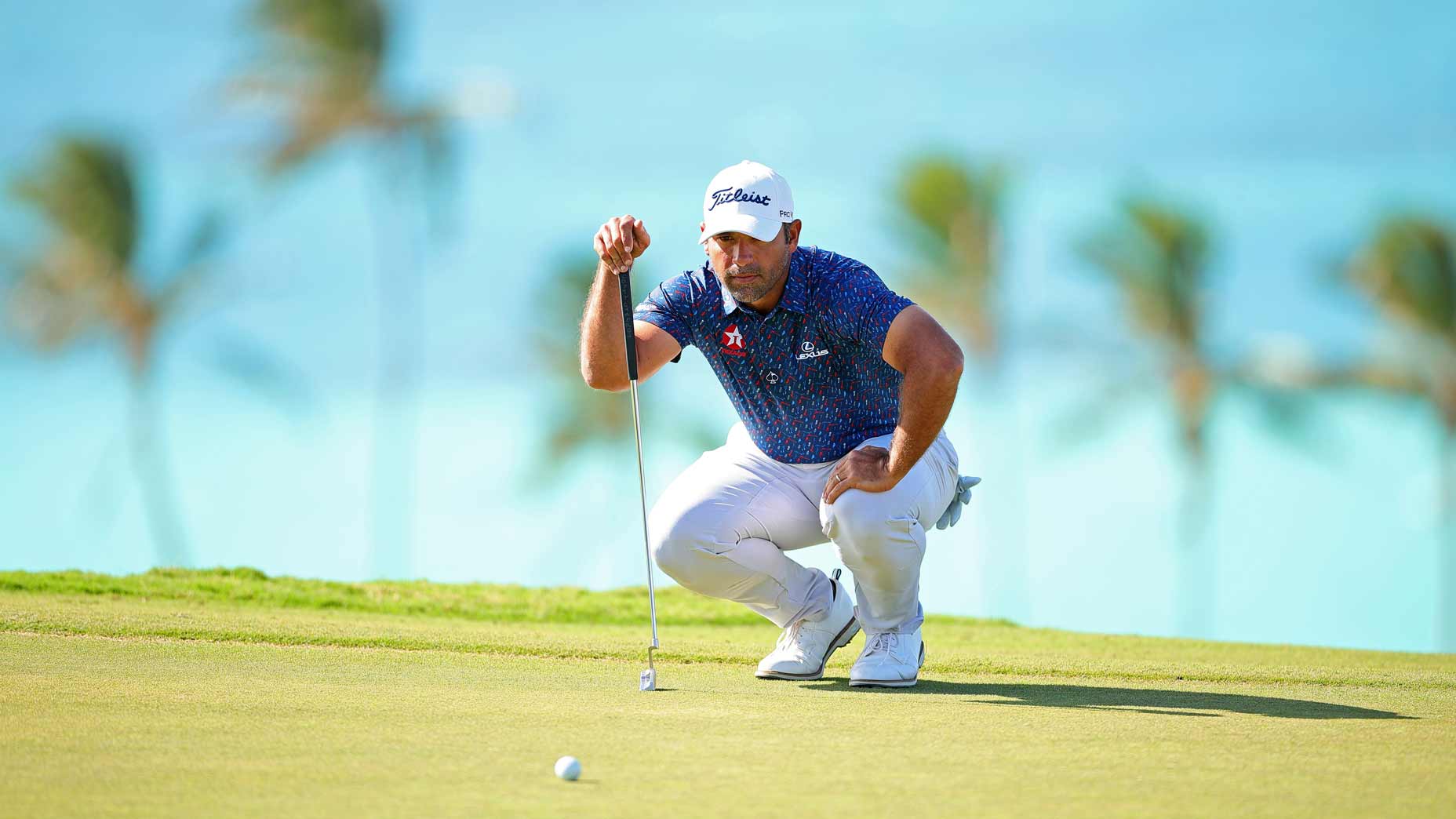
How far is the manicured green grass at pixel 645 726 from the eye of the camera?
9.94ft

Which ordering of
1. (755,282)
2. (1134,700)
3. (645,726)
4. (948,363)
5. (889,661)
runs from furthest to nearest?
(755,282) → (889,661) → (948,363) → (1134,700) → (645,726)

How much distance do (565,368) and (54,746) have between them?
18.5 meters

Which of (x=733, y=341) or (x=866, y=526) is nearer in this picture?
(x=866, y=526)

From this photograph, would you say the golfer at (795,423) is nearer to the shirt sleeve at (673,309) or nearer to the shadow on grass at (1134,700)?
the shirt sleeve at (673,309)

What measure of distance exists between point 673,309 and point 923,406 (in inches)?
41.7

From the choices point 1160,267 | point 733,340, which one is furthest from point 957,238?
point 733,340

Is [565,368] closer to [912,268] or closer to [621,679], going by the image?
[912,268]

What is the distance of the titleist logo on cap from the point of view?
16.5 feet

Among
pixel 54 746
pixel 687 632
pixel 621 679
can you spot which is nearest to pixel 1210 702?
pixel 621 679

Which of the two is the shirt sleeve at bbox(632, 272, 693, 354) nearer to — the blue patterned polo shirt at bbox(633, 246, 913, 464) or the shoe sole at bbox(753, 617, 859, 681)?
the blue patterned polo shirt at bbox(633, 246, 913, 464)

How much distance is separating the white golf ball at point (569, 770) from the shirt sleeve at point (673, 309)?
249cm

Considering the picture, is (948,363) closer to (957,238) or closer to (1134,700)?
(1134,700)

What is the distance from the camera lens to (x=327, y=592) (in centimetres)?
747

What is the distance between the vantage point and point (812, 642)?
17.7 ft
